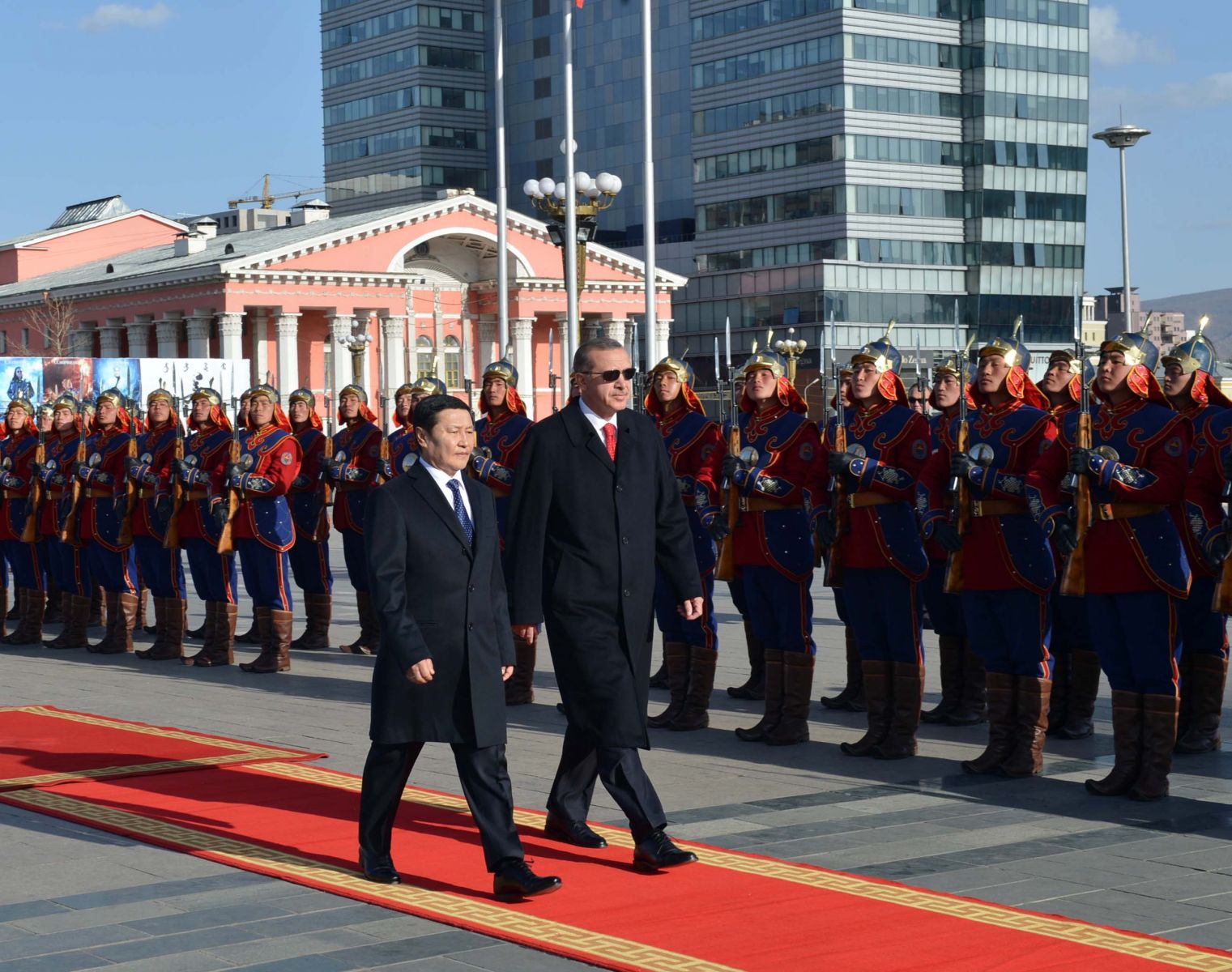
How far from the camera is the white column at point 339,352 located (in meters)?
58.8

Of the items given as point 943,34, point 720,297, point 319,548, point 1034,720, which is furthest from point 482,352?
point 1034,720

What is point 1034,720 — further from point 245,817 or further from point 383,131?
point 383,131

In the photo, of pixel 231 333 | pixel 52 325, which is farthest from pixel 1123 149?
pixel 52 325

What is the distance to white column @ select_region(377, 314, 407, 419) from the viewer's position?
198 ft

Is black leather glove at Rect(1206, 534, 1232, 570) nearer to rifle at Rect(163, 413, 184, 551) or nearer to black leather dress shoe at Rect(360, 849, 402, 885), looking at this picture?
black leather dress shoe at Rect(360, 849, 402, 885)

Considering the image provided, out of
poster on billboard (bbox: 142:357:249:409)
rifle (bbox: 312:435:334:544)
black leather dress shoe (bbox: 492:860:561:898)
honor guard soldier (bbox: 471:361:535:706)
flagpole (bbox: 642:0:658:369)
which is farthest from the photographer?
poster on billboard (bbox: 142:357:249:409)

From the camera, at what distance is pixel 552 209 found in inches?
962

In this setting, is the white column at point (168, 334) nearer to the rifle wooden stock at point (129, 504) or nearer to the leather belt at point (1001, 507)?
the rifle wooden stock at point (129, 504)

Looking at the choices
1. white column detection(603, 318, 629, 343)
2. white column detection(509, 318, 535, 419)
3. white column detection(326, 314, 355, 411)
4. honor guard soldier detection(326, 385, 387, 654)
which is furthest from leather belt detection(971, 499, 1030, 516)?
white column detection(603, 318, 629, 343)

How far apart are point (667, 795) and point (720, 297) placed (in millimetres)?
74977

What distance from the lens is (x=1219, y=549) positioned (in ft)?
26.8

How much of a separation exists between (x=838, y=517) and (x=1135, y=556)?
1.87 meters

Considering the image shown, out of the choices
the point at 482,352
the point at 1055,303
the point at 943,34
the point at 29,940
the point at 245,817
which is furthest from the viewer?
the point at 1055,303

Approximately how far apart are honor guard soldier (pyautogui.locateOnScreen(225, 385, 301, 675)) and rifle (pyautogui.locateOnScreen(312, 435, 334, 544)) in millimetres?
496
